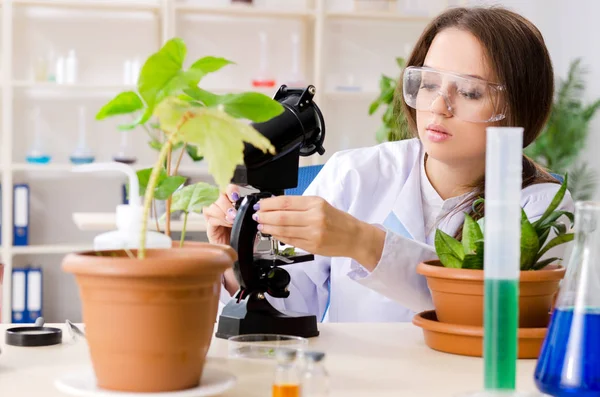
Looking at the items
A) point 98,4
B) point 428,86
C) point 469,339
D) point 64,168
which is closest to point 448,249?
point 469,339

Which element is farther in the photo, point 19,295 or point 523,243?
point 19,295

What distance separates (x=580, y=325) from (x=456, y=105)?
90 centimetres

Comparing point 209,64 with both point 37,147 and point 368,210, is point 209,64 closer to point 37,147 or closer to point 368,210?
point 368,210

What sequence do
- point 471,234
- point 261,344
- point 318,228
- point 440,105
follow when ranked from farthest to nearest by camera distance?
point 440,105, point 318,228, point 471,234, point 261,344

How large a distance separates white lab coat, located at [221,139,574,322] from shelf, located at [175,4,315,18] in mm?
3041

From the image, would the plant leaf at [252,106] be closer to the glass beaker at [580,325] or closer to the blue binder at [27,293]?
the glass beaker at [580,325]

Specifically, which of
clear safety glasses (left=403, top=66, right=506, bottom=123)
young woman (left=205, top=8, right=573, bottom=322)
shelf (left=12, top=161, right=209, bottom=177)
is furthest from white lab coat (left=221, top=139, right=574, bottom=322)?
shelf (left=12, top=161, right=209, bottom=177)

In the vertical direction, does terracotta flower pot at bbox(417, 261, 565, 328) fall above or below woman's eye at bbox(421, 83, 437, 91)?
below

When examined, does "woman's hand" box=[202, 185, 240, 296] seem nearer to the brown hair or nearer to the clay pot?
the clay pot

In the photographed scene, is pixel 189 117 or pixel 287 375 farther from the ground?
pixel 189 117

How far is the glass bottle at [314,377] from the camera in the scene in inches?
31.4

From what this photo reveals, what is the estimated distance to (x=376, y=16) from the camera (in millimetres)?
5117

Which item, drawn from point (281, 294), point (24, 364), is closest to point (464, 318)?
point (281, 294)

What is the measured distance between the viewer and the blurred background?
15.8ft
